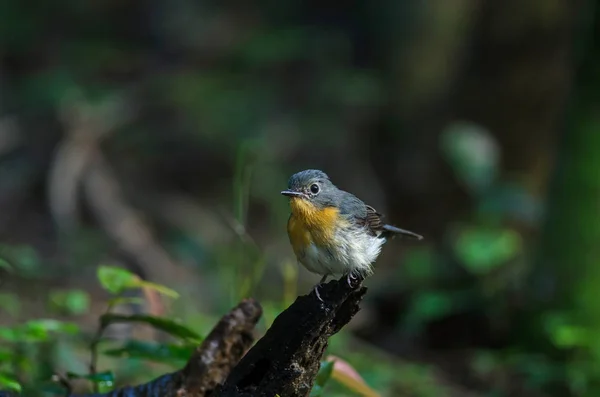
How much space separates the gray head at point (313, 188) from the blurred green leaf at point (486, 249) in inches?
105

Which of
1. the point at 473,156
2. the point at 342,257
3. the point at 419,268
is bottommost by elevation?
the point at 342,257

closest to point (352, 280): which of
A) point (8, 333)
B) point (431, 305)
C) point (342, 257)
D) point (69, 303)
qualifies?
point (342, 257)

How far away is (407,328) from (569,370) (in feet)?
4.28

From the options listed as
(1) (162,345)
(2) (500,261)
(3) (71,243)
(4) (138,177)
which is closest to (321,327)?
(1) (162,345)

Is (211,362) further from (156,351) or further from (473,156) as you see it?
(473,156)

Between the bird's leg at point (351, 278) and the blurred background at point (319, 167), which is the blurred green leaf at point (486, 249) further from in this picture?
the bird's leg at point (351, 278)

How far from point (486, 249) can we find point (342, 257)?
2923 mm

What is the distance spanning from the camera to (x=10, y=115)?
10.5 metres

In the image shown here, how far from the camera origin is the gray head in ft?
10.9

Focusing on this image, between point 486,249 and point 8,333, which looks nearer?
point 8,333

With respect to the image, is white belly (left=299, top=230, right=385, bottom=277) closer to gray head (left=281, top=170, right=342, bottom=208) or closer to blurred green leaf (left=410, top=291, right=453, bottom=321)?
gray head (left=281, top=170, right=342, bottom=208)

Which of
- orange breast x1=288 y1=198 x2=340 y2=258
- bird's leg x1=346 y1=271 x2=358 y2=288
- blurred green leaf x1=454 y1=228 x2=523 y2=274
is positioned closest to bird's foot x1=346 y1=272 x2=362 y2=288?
bird's leg x1=346 y1=271 x2=358 y2=288

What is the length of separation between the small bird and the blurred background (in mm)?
350

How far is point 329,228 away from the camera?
327cm
